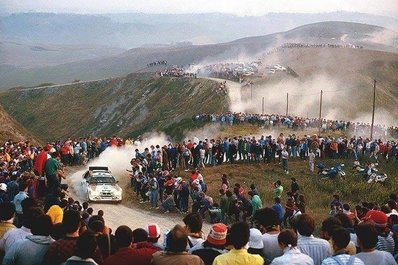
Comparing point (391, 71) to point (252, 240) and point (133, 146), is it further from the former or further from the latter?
point (252, 240)

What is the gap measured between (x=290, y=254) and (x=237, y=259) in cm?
92

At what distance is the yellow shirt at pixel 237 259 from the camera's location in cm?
827

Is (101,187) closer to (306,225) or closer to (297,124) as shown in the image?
(306,225)

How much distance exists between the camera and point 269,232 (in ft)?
34.0

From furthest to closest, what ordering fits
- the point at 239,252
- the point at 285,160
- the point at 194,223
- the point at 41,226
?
the point at 285,160
the point at 194,223
the point at 41,226
the point at 239,252

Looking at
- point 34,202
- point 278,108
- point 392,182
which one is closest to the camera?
point 34,202

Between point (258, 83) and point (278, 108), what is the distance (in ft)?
37.5

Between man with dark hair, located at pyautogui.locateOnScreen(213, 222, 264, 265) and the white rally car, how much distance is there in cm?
2124

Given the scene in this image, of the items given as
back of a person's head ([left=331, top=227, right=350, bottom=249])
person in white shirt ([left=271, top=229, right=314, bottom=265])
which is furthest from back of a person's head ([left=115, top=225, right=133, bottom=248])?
back of a person's head ([left=331, top=227, right=350, bottom=249])

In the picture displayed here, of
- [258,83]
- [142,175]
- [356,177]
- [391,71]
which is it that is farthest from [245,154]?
[391,71]

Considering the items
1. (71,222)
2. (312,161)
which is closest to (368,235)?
(71,222)

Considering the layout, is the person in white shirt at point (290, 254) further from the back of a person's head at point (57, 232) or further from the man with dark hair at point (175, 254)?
the back of a person's head at point (57, 232)

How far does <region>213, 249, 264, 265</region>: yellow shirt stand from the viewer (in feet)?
27.1

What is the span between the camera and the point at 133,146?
143 ft
